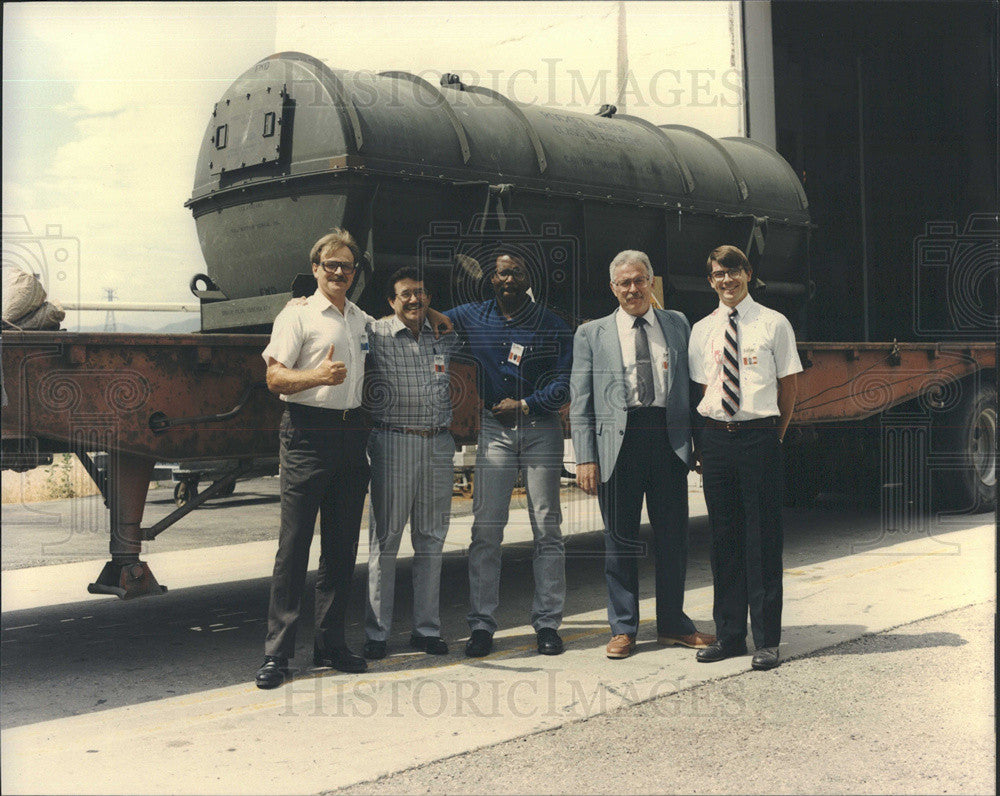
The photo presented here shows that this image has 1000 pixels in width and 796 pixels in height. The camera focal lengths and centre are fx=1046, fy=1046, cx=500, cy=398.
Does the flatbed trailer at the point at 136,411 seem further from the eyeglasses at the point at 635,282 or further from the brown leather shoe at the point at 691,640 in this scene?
the brown leather shoe at the point at 691,640

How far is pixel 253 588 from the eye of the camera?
7.61 m

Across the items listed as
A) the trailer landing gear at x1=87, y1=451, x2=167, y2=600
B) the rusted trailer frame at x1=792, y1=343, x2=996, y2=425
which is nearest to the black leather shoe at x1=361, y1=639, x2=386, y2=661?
the trailer landing gear at x1=87, y1=451, x2=167, y2=600

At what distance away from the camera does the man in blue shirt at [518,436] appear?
17.7 feet

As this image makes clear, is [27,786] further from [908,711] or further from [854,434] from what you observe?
[854,434]

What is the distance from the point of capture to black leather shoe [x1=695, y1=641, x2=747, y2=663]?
5.26 metres

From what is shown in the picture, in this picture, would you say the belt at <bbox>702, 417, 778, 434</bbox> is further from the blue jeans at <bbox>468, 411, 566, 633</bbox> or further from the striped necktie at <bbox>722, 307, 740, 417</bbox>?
the blue jeans at <bbox>468, 411, 566, 633</bbox>

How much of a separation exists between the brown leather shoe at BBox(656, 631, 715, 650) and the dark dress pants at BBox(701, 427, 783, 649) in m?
0.14

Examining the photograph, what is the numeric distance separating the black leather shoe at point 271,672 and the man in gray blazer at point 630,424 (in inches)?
64.3

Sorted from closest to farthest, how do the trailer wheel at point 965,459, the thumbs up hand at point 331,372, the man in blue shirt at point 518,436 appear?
the thumbs up hand at point 331,372, the man in blue shirt at point 518,436, the trailer wheel at point 965,459

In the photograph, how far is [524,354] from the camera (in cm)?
539

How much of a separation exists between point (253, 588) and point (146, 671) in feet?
7.57

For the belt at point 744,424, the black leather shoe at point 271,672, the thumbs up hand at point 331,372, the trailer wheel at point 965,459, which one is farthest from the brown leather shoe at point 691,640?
the trailer wheel at point 965,459

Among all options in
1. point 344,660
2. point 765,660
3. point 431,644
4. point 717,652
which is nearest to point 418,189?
point 431,644

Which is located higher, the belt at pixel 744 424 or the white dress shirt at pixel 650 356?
the white dress shirt at pixel 650 356
